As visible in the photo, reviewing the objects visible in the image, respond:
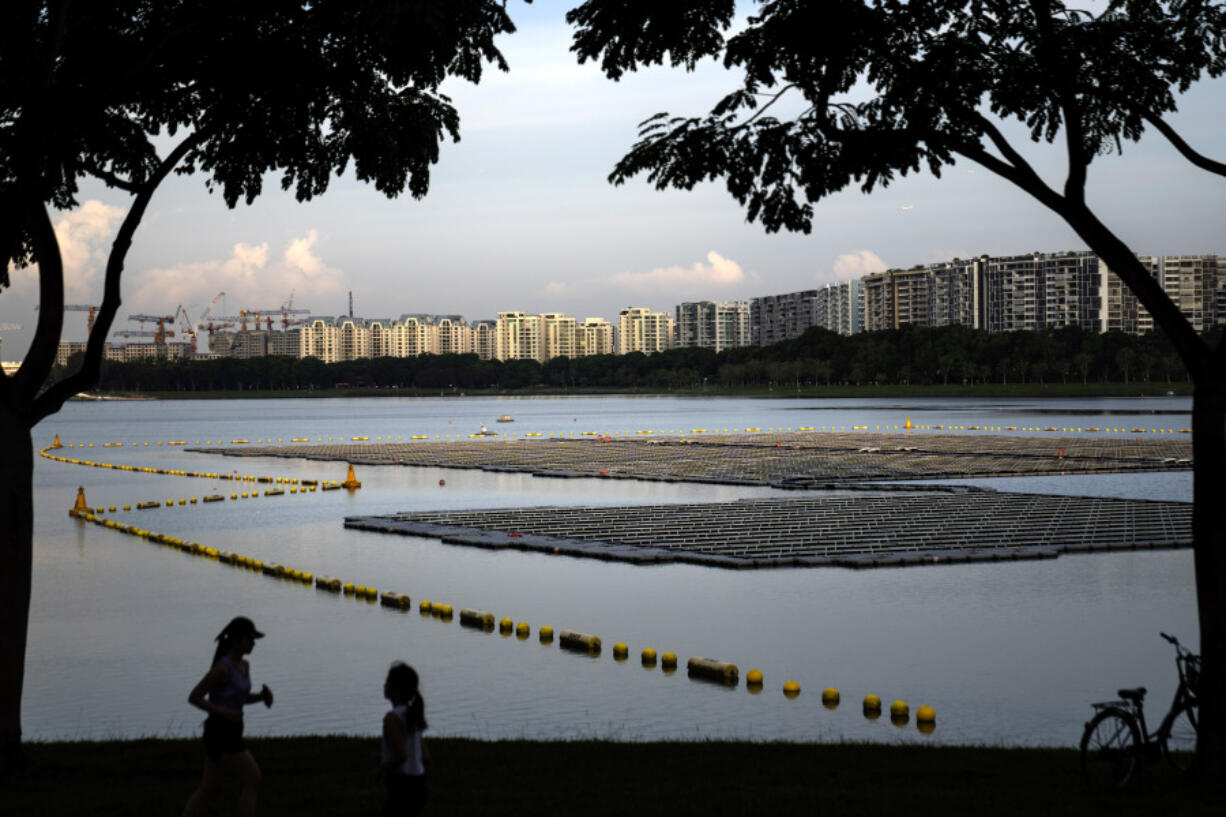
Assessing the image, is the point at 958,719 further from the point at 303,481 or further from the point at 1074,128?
the point at 303,481

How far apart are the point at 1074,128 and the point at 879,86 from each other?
5.81ft

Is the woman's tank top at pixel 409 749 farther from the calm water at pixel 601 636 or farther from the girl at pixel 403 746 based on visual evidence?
the calm water at pixel 601 636

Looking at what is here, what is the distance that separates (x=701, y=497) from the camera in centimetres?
5131

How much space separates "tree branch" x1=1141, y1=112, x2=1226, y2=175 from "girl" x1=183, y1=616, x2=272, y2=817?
29.0 ft

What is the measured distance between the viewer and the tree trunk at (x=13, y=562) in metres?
12.9

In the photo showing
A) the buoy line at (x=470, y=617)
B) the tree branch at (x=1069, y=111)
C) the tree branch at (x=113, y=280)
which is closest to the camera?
the tree branch at (x=1069, y=111)

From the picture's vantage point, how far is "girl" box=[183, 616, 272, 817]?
966 cm

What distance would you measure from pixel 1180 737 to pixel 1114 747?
6.52 meters

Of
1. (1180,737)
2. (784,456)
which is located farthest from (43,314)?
(784,456)

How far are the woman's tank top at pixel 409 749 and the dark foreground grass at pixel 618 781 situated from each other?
219 centimetres

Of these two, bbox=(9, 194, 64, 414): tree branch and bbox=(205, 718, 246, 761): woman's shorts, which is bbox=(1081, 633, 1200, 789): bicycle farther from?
bbox=(9, 194, 64, 414): tree branch

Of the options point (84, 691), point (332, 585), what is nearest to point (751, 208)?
point (84, 691)

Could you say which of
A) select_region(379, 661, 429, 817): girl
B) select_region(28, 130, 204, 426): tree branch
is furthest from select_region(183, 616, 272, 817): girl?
select_region(28, 130, 204, 426): tree branch

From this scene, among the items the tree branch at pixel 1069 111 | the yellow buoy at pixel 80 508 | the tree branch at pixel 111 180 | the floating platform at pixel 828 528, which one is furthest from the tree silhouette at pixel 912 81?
the yellow buoy at pixel 80 508
